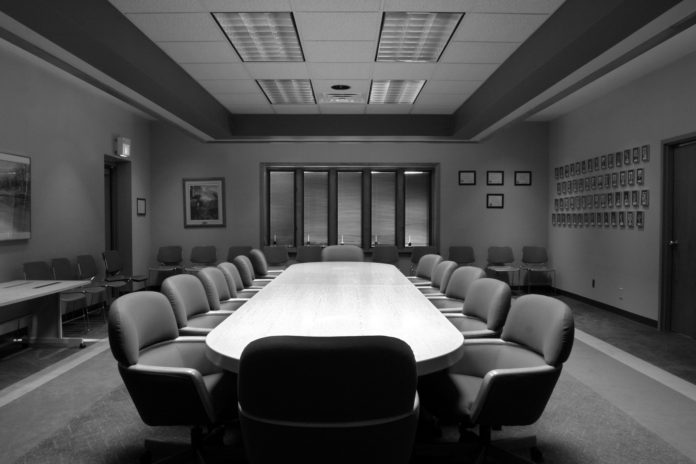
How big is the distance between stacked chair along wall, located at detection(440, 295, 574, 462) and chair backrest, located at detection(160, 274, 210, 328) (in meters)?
1.56

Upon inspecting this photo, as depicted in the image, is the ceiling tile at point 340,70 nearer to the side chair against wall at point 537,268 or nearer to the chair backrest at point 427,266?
the chair backrest at point 427,266

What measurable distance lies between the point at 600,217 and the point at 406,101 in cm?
324

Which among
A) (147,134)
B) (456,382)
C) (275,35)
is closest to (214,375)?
(456,382)

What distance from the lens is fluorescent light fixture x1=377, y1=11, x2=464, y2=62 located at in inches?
151

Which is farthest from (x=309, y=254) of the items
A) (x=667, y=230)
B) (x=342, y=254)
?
(x=667, y=230)

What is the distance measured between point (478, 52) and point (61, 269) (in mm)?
5253

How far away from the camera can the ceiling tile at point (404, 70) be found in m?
4.92

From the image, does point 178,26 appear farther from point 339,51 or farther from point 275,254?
point 275,254

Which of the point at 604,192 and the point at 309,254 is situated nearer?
the point at 604,192

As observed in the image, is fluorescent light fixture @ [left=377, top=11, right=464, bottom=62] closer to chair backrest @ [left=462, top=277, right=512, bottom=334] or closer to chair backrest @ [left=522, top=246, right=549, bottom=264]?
chair backrest @ [left=462, top=277, right=512, bottom=334]

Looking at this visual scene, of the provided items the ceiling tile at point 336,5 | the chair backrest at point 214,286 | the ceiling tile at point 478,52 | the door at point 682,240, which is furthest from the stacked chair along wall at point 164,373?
the door at point 682,240

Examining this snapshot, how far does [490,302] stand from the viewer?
8.93 ft

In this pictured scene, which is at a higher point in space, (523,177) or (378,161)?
(378,161)

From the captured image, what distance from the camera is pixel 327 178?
8.30 meters
